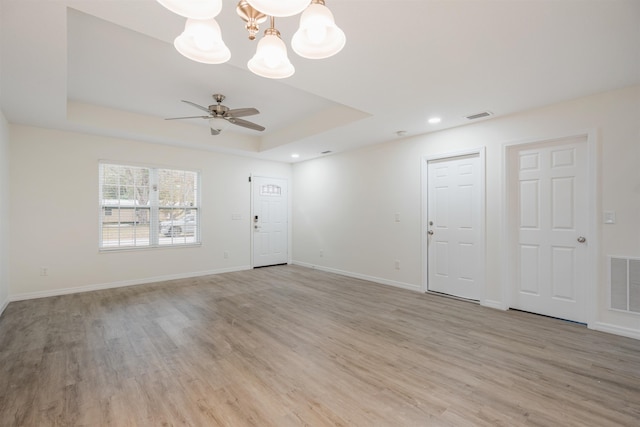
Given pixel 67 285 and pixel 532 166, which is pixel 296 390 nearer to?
pixel 532 166

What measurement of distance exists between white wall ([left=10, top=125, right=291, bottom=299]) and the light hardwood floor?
2.15 ft

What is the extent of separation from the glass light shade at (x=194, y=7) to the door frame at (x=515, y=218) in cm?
385

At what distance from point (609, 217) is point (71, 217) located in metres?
7.19

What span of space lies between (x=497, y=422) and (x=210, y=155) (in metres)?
5.92

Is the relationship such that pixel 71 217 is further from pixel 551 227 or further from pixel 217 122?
pixel 551 227

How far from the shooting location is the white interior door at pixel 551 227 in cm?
331

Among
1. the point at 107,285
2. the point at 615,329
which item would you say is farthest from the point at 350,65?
the point at 107,285

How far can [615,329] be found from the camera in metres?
3.01

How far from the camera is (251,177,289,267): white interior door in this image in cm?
669

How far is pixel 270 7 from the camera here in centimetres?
111

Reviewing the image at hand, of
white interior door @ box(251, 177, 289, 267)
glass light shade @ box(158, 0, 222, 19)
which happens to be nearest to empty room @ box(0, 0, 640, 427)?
glass light shade @ box(158, 0, 222, 19)

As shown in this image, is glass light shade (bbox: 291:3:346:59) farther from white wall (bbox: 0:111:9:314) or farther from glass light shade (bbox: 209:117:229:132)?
white wall (bbox: 0:111:9:314)

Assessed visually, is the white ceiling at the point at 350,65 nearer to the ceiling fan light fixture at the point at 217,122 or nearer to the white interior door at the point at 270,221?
the ceiling fan light fixture at the point at 217,122

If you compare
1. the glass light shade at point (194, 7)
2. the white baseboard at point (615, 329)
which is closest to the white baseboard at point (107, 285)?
the glass light shade at point (194, 7)
